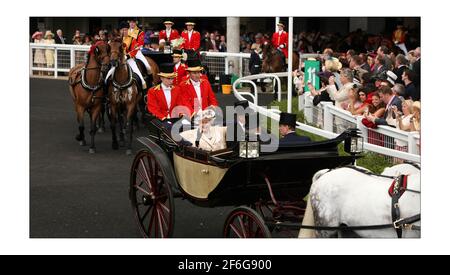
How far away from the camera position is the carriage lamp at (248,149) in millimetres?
8461

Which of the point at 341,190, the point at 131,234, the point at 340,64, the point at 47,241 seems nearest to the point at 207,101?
the point at 131,234

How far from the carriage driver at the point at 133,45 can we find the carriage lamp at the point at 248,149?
8.44 metres

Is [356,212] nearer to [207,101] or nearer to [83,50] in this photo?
[207,101]

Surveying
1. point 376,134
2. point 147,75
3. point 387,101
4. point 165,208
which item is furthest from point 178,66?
point 165,208

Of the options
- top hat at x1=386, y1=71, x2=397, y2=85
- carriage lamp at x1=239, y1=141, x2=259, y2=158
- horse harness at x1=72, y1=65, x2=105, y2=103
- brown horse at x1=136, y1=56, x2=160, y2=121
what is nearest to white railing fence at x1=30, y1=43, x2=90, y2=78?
brown horse at x1=136, y1=56, x2=160, y2=121

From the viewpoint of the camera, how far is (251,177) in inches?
348

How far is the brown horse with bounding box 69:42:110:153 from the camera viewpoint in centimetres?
1588

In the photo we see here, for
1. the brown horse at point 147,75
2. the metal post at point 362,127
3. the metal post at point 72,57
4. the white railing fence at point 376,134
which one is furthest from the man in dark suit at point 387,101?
the metal post at point 72,57

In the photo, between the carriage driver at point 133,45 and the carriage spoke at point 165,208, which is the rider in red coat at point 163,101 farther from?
the carriage driver at point 133,45

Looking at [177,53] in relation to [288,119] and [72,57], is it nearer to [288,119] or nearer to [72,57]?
[72,57]

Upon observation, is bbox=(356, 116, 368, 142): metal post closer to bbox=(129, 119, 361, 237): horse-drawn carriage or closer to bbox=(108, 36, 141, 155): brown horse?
bbox=(129, 119, 361, 237): horse-drawn carriage

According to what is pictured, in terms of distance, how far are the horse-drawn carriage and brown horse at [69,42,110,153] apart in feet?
20.8

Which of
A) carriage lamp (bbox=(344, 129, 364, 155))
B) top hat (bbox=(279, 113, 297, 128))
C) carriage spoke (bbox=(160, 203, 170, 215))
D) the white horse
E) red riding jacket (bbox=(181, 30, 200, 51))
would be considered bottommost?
carriage spoke (bbox=(160, 203, 170, 215))

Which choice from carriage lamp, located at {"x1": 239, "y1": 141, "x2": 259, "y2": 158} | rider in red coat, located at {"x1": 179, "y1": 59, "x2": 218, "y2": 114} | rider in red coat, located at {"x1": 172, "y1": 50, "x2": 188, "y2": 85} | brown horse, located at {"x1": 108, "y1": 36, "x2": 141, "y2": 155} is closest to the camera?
carriage lamp, located at {"x1": 239, "y1": 141, "x2": 259, "y2": 158}
